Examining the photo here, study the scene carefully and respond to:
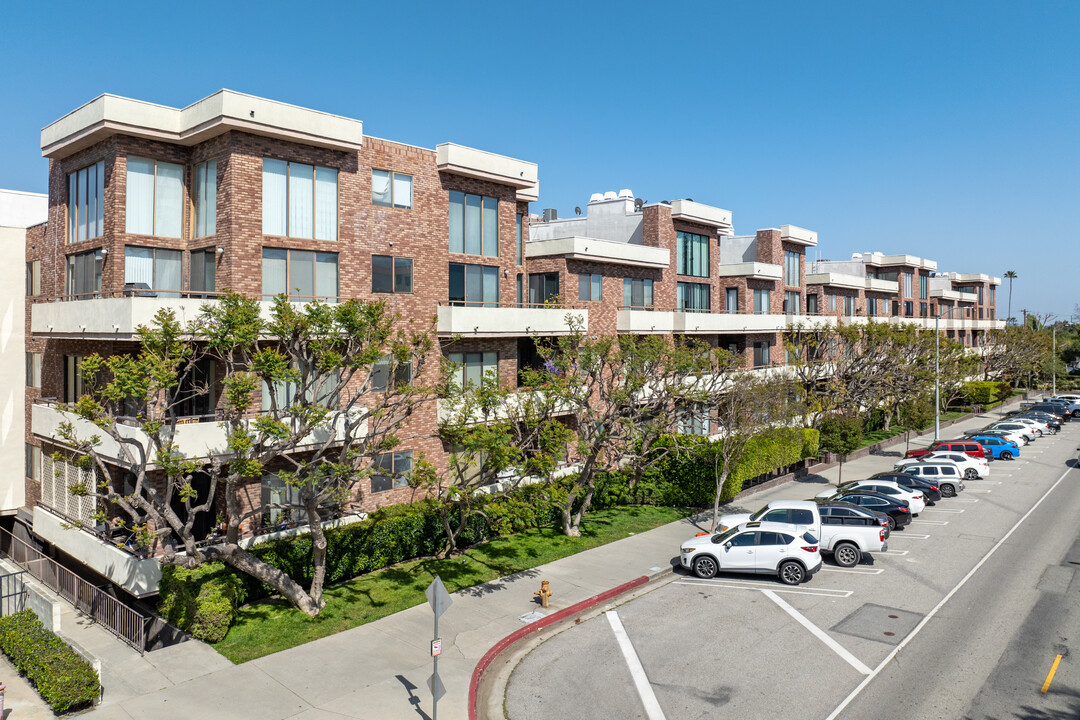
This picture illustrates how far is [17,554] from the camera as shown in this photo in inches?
999

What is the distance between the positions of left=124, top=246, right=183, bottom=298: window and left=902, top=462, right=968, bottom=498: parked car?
32418 millimetres

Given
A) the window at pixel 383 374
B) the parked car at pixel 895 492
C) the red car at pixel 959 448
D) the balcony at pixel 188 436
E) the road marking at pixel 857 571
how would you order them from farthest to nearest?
1. the red car at pixel 959 448
2. the parked car at pixel 895 492
3. the window at pixel 383 374
4. the road marking at pixel 857 571
5. the balcony at pixel 188 436

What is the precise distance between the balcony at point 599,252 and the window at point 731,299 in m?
10.3

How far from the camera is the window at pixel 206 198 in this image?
2214 cm

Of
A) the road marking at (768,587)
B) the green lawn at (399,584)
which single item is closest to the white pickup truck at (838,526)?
the road marking at (768,587)

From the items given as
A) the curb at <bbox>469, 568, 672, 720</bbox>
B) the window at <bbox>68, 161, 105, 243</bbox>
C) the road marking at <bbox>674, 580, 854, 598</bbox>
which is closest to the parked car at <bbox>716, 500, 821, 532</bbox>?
the road marking at <bbox>674, 580, 854, 598</bbox>

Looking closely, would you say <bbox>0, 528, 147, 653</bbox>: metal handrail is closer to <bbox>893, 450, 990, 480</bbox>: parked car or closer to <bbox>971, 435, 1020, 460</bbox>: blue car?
<bbox>893, 450, 990, 480</bbox>: parked car

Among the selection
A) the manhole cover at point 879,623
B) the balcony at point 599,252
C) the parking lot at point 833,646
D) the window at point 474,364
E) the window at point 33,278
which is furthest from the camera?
the balcony at point 599,252

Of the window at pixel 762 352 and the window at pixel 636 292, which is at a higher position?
the window at pixel 636 292

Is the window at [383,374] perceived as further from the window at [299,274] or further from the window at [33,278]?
the window at [33,278]

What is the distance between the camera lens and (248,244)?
21594mm

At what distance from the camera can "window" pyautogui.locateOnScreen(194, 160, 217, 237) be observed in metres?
22.1

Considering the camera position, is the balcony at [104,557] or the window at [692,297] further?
the window at [692,297]

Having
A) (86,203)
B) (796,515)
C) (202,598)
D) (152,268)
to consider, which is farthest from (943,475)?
(86,203)
